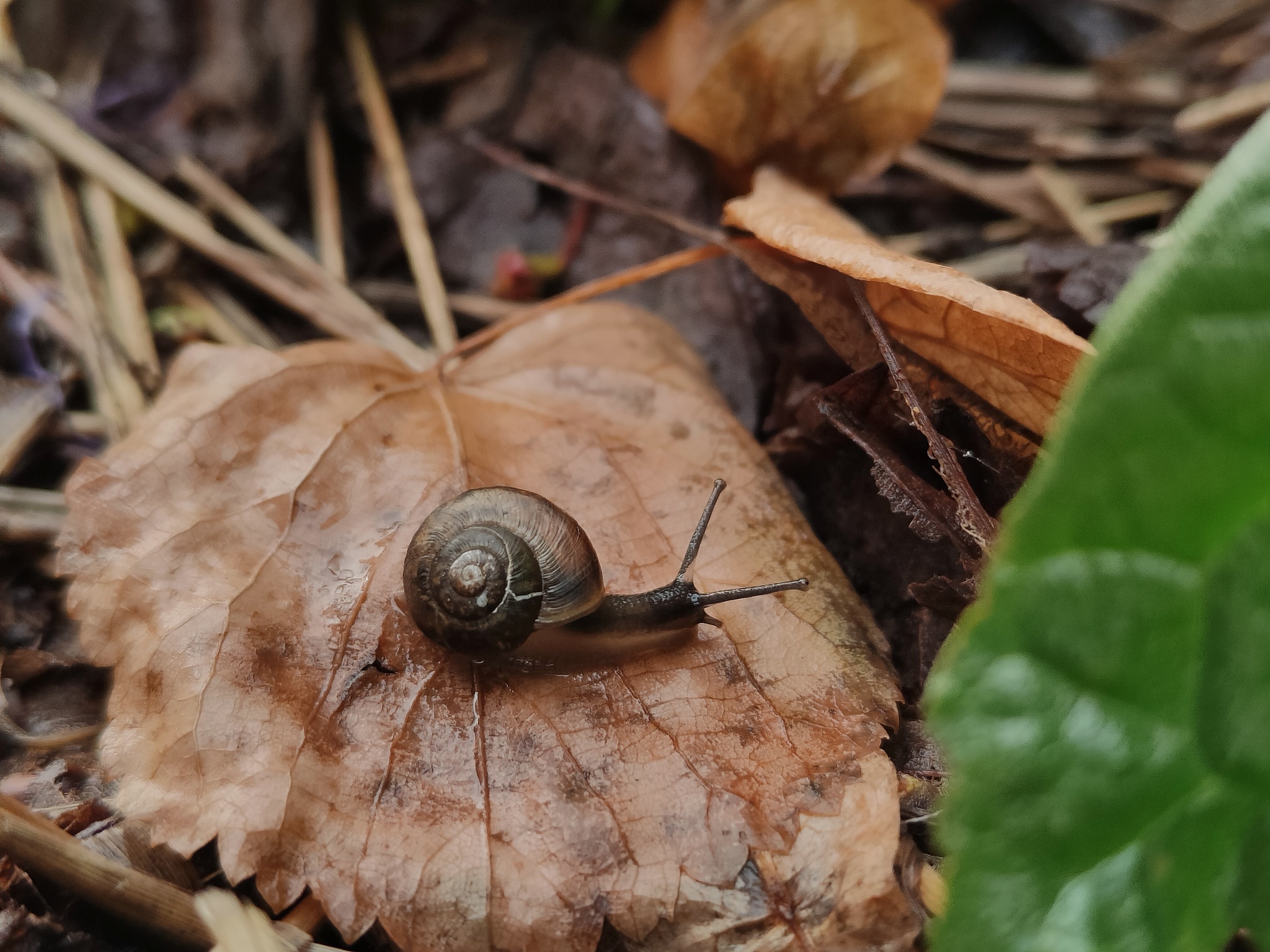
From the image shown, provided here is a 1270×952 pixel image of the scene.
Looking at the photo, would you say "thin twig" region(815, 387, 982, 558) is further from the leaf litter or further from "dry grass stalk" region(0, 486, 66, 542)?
"dry grass stalk" region(0, 486, 66, 542)

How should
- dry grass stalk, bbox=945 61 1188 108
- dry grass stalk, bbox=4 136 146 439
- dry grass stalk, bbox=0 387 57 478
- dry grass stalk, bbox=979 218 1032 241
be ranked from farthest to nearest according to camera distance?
dry grass stalk, bbox=945 61 1188 108 < dry grass stalk, bbox=979 218 1032 241 < dry grass stalk, bbox=4 136 146 439 < dry grass stalk, bbox=0 387 57 478

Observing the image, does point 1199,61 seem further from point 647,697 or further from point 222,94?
point 222,94

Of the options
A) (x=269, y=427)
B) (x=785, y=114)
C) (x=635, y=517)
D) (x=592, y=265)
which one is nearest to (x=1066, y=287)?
(x=785, y=114)

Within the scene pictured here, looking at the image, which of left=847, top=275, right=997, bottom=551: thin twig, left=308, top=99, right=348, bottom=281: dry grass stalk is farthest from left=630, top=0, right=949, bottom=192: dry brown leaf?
left=308, top=99, right=348, bottom=281: dry grass stalk

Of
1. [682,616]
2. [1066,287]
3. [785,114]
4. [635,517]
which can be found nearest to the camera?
[682,616]

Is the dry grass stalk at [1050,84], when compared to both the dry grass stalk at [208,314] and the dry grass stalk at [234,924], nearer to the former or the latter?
the dry grass stalk at [208,314]
